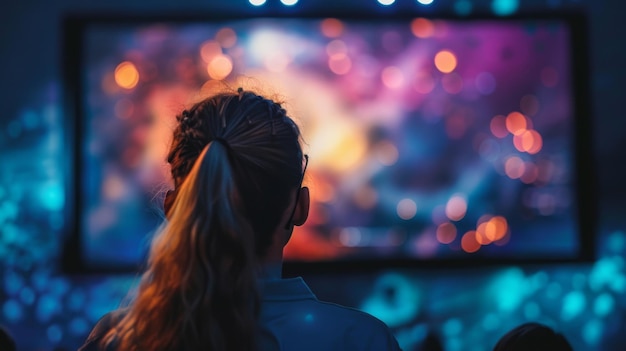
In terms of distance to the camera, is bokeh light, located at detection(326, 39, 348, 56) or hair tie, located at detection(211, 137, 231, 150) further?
bokeh light, located at detection(326, 39, 348, 56)

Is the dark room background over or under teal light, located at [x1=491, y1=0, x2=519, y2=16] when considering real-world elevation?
under

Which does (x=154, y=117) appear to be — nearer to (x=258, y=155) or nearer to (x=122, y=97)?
(x=122, y=97)

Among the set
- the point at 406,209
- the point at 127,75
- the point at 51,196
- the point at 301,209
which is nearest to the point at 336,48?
the point at 406,209

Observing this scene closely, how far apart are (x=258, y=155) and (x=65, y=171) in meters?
2.32

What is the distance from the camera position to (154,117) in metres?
3.10

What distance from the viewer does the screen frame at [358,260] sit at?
3.03m

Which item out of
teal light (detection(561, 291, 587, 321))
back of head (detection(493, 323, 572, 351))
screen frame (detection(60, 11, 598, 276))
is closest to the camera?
back of head (detection(493, 323, 572, 351))

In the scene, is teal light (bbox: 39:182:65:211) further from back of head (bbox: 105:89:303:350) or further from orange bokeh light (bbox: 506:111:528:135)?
back of head (bbox: 105:89:303:350)

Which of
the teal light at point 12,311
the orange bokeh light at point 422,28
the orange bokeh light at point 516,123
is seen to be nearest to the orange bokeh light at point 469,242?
Result: the orange bokeh light at point 516,123

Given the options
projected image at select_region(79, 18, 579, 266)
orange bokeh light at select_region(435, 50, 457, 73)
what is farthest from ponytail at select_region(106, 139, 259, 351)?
orange bokeh light at select_region(435, 50, 457, 73)

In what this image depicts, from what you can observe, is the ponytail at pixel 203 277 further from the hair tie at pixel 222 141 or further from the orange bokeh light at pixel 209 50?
the orange bokeh light at pixel 209 50

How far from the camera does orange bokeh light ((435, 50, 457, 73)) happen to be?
3.12 metres

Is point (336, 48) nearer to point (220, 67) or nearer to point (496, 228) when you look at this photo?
point (220, 67)

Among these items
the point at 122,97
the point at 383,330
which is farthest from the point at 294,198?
the point at 122,97
